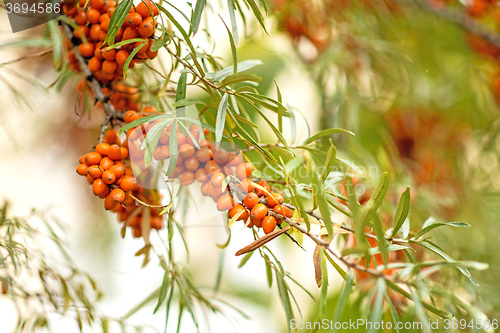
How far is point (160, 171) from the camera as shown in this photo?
0.28 meters

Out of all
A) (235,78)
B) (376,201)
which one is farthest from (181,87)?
(376,201)

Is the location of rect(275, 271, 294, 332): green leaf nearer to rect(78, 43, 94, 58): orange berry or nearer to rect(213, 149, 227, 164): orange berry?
rect(213, 149, 227, 164): orange berry

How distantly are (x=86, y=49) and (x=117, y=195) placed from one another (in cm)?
12

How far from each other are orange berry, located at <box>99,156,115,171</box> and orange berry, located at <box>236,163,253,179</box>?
0.27 ft

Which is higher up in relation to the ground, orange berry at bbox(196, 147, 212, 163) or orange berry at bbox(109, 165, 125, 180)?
orange berry at bbox(109, 165, 125, 180)

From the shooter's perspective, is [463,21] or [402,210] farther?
[463,21]

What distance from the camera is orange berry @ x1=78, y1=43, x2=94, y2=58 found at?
0.30 metres

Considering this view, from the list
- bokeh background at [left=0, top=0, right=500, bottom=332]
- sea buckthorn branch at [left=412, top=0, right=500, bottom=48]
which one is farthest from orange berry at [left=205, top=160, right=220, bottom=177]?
sea buckthorn branch at [left=412, top=0, right=500, bottom=48]

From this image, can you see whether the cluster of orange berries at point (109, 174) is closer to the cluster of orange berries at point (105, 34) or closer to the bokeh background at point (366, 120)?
the cluster of orange berries at point (105, 34)

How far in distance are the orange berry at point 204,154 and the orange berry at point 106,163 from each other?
0.06 meters

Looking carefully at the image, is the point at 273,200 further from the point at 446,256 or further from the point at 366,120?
the point at 366,120

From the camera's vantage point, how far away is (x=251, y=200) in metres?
0.25

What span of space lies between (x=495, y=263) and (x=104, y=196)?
0.53 m

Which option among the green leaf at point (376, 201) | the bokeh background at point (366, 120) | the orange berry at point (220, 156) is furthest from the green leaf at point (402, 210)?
the bokeh background at point (366, 120)
